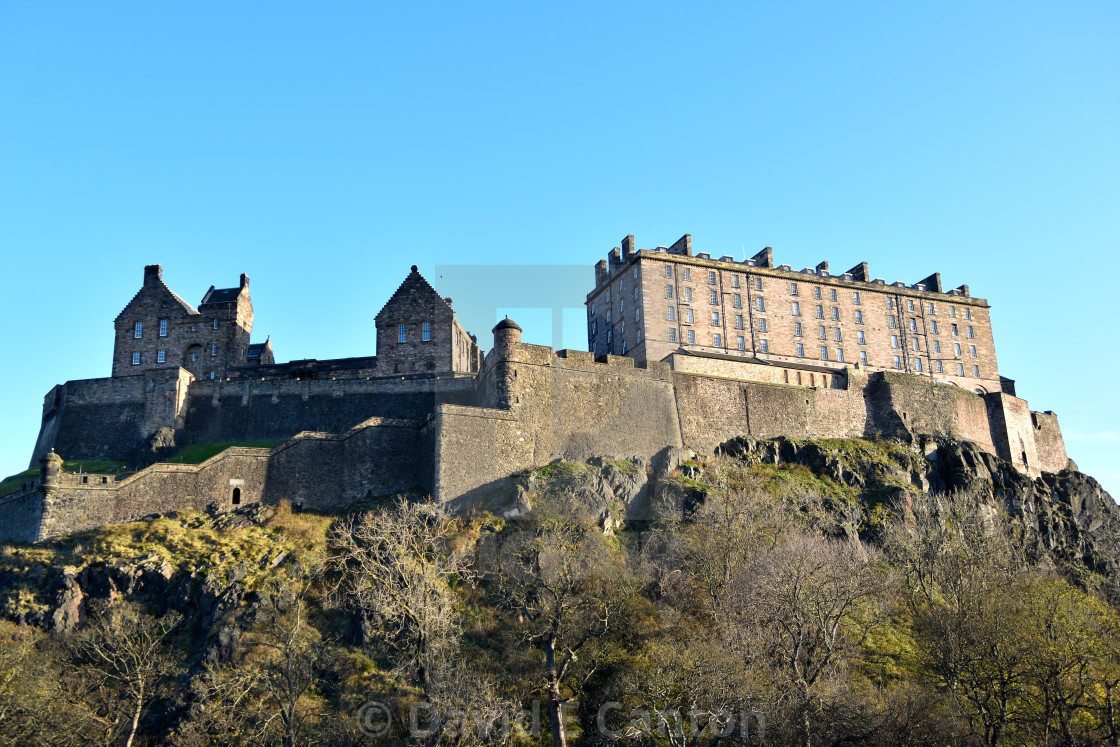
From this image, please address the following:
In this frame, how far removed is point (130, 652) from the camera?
118 feet

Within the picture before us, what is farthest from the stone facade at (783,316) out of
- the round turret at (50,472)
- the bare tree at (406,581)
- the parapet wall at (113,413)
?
the round turret at (50,472)

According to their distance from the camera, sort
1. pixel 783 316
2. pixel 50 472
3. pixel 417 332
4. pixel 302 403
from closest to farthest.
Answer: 1. pixel 50 472
2. pixel 302 403
3. pixel 417 332
4. pixel 783 316

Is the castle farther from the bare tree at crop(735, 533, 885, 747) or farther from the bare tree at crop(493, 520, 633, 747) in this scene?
the bare tree at crop(735, 533, 885, 747)

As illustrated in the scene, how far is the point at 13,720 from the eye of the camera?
3344 centimetres

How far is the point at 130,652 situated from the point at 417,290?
101ft

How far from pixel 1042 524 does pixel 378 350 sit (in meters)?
41.6

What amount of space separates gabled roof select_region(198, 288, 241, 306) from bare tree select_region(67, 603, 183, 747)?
28676mm

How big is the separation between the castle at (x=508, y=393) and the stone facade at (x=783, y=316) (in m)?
0.15

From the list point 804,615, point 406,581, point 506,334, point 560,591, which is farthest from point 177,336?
point 804,615

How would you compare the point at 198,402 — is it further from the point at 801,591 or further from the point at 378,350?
the point at 801,591

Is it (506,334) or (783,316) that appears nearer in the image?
(506,334)

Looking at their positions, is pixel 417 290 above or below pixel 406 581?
above

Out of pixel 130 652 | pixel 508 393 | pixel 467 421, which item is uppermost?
pixel 508 393

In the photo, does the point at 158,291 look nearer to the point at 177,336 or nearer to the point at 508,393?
the point at 177,336
